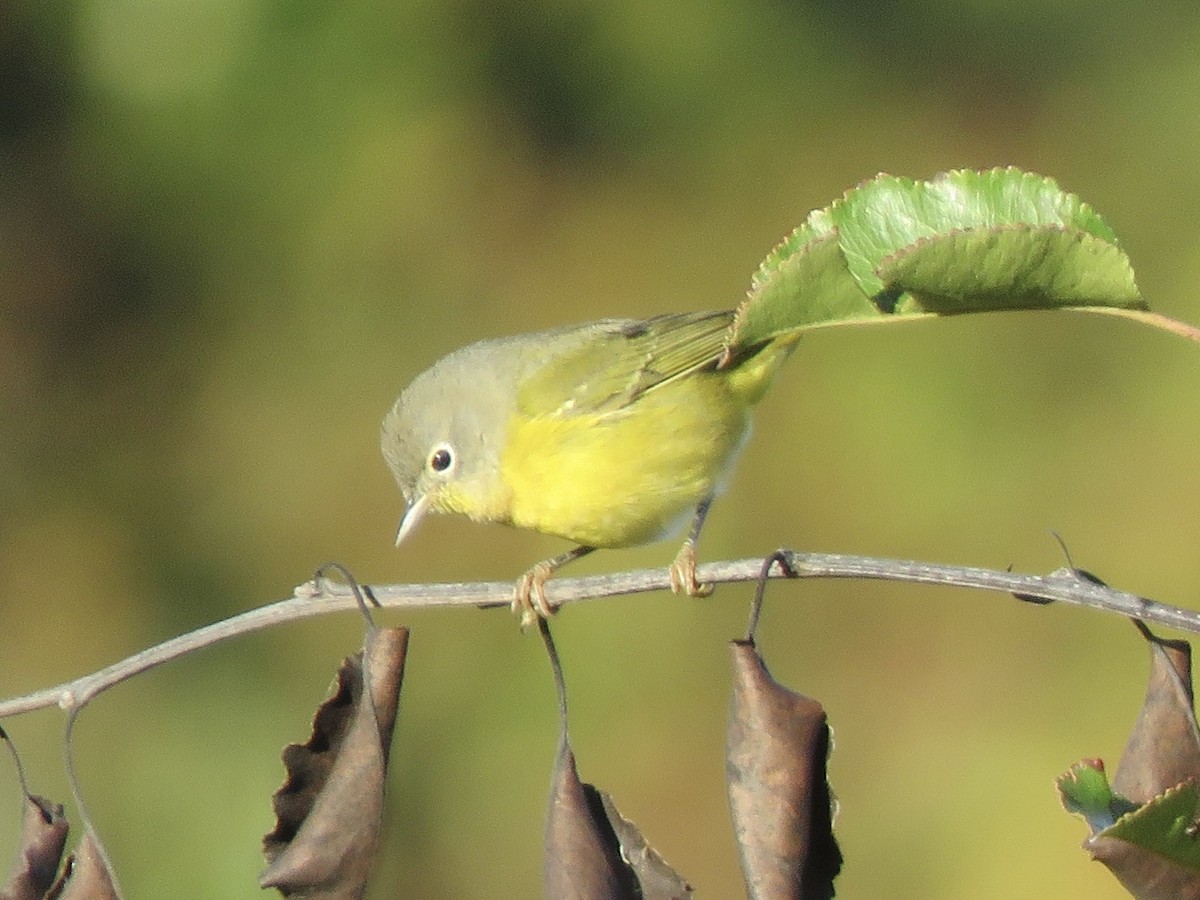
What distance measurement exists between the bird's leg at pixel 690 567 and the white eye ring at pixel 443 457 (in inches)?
21.3

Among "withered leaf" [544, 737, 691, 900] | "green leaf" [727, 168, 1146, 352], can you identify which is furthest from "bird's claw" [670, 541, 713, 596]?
"green leaf" [727, 168, 1146, 352]

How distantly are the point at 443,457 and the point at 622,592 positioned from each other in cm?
128

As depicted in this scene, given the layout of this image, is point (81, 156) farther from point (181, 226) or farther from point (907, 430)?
point (907, 430)

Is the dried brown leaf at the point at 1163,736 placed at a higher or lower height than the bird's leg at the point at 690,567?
higher

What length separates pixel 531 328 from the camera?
17.4 ft

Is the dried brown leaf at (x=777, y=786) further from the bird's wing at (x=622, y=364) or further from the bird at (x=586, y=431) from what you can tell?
the bird's wing at (x=622, y=364)

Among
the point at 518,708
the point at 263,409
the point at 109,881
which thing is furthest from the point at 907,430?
the point at 109,881

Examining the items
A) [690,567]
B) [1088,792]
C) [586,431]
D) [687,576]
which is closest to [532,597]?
[690,567]

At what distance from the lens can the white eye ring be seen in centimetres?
330

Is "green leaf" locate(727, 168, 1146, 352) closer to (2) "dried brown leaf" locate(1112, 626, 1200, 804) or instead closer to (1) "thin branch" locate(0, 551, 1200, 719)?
(1) "thin branch" locate(0, 551, 1200, 719)

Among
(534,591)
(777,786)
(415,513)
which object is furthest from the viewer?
(415,513)

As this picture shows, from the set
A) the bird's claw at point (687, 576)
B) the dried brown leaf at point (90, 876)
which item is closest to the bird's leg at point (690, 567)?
the bird's claw at point (687, 576)

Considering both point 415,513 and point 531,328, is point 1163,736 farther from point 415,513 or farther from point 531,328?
point 531,328

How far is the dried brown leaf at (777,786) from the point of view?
158 centimetres
